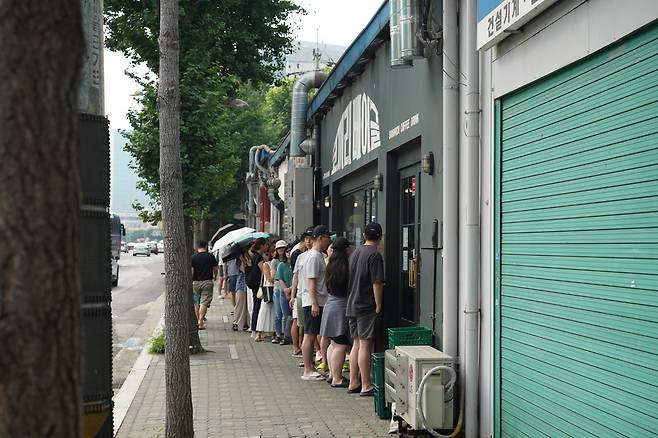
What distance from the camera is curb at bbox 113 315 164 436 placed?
30.7ft

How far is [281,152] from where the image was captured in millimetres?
31578

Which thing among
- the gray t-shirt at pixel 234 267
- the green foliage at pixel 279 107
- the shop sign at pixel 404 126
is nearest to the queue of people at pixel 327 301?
the shop sign at pixel 404 126

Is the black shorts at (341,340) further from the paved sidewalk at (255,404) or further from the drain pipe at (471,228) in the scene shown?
the drain pipe at (471,228)

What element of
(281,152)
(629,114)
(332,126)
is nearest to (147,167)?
(332,126)

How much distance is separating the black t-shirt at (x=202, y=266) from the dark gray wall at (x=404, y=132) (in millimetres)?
3335

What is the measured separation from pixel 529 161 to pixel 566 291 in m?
1.19

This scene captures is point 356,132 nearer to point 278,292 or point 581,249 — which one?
point 278,292

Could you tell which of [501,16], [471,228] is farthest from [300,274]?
[501,16]

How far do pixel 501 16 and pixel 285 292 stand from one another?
845 cm

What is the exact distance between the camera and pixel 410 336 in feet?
29.0

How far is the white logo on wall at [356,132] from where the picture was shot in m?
13.4

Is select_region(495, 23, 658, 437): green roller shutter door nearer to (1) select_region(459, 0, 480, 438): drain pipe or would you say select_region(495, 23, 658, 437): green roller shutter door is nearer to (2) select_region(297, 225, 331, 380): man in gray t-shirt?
(1) select_region(459, 0, 480, 438): drain pipe

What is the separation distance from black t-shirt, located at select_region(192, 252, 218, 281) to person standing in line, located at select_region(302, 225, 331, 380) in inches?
237

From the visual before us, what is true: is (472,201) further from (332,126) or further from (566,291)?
(332,126)
